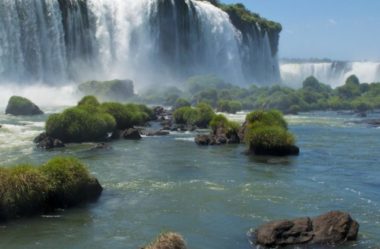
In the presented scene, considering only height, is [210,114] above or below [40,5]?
below

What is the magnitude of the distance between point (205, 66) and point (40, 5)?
46690mm

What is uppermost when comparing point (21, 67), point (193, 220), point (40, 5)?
point (40, 5)

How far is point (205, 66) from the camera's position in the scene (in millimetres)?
122062

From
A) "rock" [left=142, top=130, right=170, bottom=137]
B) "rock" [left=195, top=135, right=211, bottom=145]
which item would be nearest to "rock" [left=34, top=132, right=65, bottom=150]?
"rock" [left=195, top=135, right=211, bottom=145]

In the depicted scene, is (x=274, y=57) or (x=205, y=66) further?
(x=274, y=57)

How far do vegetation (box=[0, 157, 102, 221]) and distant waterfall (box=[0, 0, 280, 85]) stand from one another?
59.3m

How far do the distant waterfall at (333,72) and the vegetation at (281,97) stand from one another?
40350 millimetres

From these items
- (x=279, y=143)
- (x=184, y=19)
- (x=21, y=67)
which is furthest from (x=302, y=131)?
(x=184, y=19)

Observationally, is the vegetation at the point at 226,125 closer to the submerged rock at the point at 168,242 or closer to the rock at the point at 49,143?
the rock at the point at 49,143

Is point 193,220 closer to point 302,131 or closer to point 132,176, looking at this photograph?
point 132,176

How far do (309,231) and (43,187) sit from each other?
9.87m

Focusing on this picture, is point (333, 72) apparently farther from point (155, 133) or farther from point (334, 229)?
point (334, 229)

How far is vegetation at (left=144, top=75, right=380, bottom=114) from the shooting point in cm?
8569

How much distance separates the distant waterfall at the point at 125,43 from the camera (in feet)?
266
